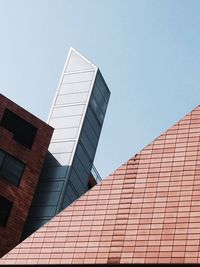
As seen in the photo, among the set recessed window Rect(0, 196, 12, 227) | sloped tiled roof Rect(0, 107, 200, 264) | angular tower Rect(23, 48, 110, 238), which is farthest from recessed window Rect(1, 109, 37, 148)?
sloped tiled roof Rect(0, 107, 200, 264)

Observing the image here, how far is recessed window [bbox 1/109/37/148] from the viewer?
35.0m

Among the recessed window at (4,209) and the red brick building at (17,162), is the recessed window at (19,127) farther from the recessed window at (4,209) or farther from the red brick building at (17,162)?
the recessed window at (4,209)

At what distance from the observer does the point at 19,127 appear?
35438 millimetres

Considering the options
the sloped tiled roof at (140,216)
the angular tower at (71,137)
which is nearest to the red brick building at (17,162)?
the angular tower at (71,137)

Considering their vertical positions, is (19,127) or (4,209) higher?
(19,127)

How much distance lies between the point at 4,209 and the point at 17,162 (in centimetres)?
364

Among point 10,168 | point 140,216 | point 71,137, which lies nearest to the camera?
point 140,216

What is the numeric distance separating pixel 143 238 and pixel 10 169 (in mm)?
24214

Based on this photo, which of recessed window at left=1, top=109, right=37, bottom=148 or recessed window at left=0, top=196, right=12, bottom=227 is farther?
recessed window at left=1, top=109, right=37, bottom=148

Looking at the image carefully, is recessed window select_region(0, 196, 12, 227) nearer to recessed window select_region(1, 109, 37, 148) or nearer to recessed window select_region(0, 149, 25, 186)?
recessed window select_region(0, 149, 25, 186)

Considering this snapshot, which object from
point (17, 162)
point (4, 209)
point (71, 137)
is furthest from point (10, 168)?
point (71, 137)

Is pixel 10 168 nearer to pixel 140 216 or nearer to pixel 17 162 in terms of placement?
pixel 17 162

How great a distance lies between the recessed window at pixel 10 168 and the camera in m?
33.4

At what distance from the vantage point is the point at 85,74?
45.7 meters
